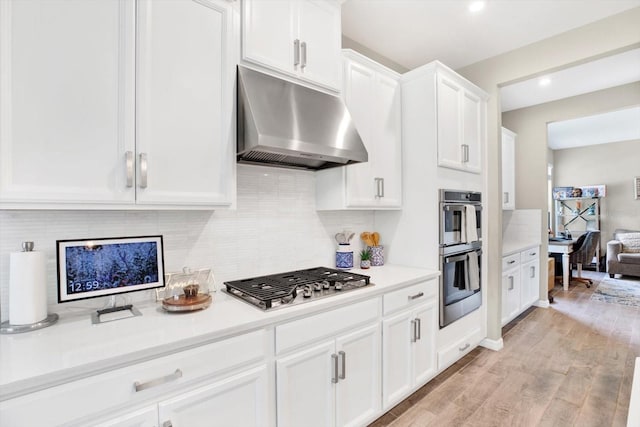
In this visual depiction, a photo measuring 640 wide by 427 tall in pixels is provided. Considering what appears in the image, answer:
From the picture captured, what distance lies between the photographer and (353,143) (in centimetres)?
194

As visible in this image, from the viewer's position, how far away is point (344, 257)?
2447mm

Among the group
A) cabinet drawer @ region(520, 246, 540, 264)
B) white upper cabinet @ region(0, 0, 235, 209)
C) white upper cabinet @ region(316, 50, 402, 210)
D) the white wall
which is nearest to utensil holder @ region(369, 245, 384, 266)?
white upper cabinet @ region(316, 50, 402, 210)

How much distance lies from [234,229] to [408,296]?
1250 millimetres

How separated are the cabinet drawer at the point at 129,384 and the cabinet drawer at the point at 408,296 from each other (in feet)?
3.06

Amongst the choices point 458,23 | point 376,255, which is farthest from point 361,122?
point 458,23

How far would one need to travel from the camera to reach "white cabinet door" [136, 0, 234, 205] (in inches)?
52.6

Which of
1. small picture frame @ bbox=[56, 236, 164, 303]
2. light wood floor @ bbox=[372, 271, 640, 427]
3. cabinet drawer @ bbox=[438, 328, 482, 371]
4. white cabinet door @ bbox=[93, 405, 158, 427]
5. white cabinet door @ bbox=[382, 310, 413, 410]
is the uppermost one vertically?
small picture frame @ bbox=[56, 236, 164, 303]

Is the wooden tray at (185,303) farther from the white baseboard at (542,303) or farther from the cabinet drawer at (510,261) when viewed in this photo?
the white baseboard at (542,303)

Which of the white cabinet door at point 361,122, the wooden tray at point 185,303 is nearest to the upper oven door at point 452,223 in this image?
the white cabinet door at point 361,122

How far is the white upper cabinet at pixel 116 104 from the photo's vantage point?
1.09m

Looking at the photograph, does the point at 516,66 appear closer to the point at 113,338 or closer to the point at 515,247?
the point at 515,247

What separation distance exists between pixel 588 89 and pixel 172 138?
507 cm

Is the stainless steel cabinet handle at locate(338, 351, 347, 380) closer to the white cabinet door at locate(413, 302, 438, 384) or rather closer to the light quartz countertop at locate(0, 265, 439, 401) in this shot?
the light quartz countertop at locate(0, 265, 439, 401)

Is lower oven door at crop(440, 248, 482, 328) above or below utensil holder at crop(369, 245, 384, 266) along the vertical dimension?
below
